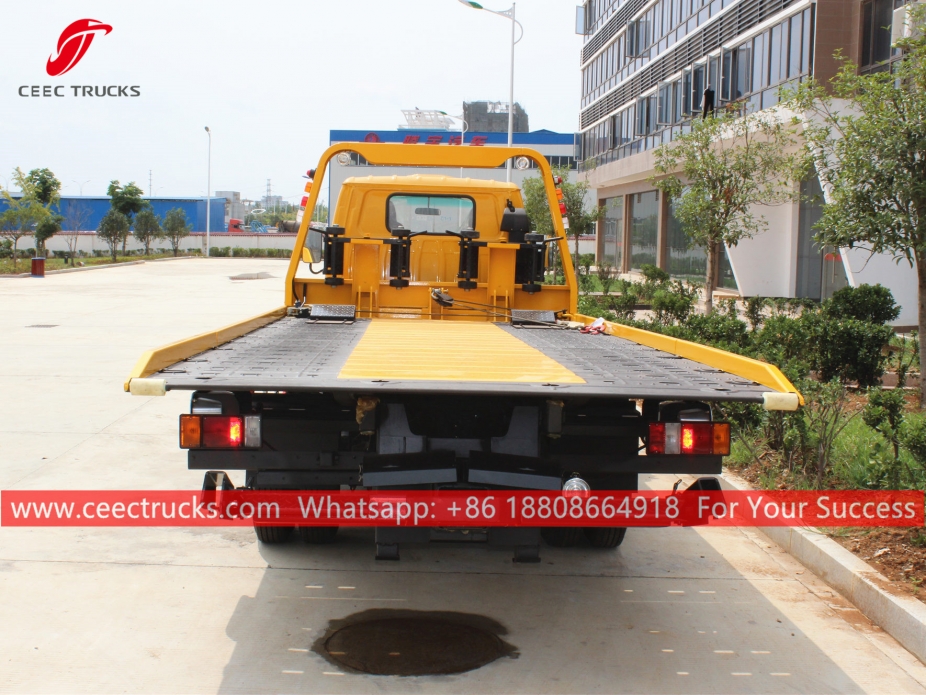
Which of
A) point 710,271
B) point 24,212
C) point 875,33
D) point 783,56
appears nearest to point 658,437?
point 710,271

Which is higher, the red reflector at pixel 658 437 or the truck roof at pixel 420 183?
the truck roof at pixel 420 183

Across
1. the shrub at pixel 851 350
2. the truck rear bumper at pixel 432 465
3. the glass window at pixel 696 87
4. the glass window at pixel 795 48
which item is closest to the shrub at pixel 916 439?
the truck rear bumper at pixel 432 465

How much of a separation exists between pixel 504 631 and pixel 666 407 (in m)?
1.34

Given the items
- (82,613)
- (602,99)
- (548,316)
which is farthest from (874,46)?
(602,99)

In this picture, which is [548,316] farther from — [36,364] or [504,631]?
[36,364]

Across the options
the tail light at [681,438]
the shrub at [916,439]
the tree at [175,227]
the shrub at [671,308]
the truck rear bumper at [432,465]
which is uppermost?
the tree at [175,227]

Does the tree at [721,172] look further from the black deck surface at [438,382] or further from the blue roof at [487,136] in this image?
the blue roof at [487,136]

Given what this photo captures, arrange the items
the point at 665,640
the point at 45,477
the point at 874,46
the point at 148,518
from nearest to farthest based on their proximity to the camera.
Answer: the point at 665,640 < the point at 148,518 < the point at 45,477 < the point at 874,46

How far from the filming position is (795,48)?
67.8 feet

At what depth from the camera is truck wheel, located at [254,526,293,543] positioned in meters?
5.31

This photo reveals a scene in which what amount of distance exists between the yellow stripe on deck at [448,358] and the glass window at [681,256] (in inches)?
916

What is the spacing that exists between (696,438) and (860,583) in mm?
1543

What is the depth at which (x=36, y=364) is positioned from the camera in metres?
12.5

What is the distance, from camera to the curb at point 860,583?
4.24 metres
